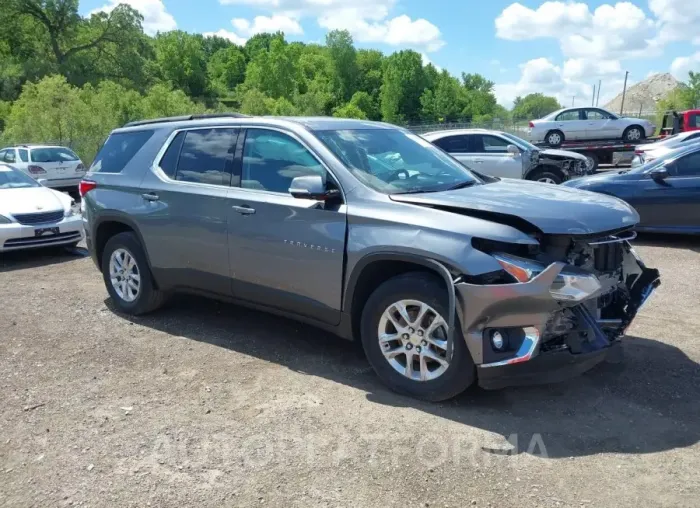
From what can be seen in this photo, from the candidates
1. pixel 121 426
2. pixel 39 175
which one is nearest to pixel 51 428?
pixel 121 426

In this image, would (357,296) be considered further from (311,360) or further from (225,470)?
(225,470)

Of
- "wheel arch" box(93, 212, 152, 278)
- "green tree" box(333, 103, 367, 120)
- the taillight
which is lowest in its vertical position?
"wheel arch" box(93, 212, 152, 278)

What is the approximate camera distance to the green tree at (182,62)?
11700 cm

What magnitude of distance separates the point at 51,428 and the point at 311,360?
1.87 metres

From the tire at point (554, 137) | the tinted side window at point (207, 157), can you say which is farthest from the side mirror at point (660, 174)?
the tire at point (554, 137)

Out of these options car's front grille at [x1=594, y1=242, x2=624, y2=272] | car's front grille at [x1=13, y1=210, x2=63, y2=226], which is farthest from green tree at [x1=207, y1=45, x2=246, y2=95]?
car's front grille at [x1=594, y1=242, x2=624, y2=272]

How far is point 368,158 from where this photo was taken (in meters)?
4.91

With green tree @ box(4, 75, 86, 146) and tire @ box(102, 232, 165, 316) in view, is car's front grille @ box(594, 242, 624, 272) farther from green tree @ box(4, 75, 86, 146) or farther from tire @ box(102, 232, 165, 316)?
green tree @ box(4, 75, 86, 146)

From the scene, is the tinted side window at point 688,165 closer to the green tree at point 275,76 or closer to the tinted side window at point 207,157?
the tinted side window at point 207,157

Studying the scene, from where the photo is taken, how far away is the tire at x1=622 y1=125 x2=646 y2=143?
854 inches

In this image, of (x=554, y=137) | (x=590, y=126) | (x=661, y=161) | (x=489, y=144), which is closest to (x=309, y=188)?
(x=661, y=161)

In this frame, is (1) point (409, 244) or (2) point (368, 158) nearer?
(1) point (409, 244)

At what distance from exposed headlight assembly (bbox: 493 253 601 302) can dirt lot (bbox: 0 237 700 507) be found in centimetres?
80

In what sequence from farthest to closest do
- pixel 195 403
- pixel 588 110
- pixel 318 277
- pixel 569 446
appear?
pixel 588 110 < pixel 318 277 < pixel 195 403 < pixel 569 446
